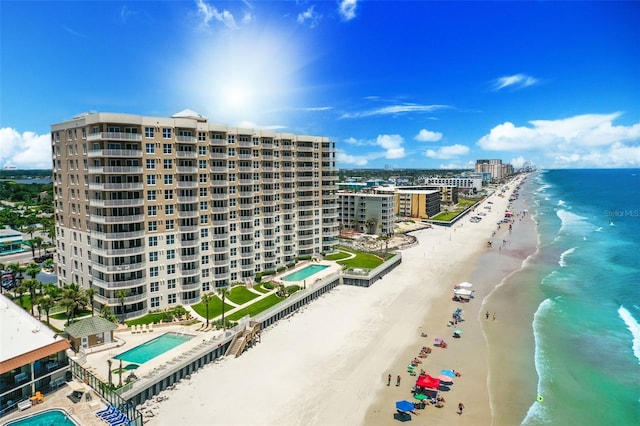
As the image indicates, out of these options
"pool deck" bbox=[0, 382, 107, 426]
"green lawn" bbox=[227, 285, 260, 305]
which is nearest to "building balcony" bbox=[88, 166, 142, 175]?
"green lawn" bbox=[227, 285, 260, 305]

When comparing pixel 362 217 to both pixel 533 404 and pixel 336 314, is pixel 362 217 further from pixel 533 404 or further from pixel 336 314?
pixel 533 404

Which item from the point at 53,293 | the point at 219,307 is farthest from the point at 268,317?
the point at 53,293

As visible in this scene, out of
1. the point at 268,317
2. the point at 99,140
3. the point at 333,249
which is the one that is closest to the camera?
the point at 99,140

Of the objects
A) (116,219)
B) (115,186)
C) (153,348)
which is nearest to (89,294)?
(116,219)

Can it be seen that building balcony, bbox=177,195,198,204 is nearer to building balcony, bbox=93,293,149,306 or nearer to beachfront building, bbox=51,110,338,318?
beachfront building, bbox=51,110,338,318

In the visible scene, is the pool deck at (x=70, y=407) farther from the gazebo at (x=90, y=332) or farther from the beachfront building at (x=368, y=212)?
the beachfront building at (x=368, y=212)

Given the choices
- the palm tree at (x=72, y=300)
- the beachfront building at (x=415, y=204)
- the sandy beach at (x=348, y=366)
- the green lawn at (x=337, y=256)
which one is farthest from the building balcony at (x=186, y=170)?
the beachfront building at (x=415, y=204)

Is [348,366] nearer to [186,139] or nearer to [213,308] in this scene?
[213,308]
